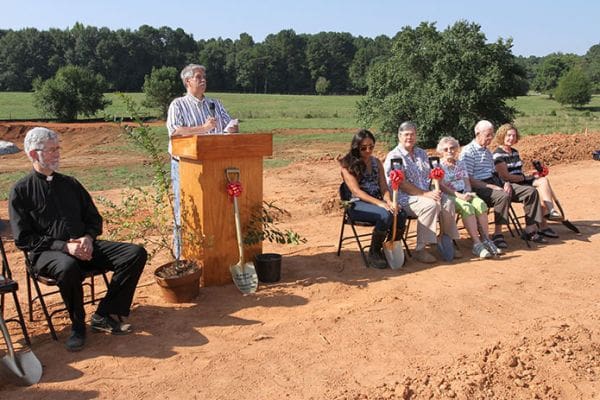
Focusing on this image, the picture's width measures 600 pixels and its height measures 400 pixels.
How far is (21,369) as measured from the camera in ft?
12.3

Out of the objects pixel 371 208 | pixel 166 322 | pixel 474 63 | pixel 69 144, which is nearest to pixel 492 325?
pixel 371 208

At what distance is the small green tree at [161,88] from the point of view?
129 feet

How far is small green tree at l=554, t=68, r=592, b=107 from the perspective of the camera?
52.8m

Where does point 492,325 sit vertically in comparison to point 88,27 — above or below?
below

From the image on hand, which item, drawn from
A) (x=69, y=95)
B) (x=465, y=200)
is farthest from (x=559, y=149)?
(x=69, y=95)

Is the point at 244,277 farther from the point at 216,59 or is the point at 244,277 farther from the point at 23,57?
the point at 216,59

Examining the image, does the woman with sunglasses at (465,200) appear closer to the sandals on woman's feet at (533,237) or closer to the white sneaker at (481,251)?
the white sneaker at (481,251)

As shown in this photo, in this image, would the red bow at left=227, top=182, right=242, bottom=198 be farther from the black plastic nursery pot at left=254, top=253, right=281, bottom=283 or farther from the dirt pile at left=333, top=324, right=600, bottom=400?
the dirt pile at left=333, top=324, right=600, bottom=400

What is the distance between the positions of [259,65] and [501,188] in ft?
310

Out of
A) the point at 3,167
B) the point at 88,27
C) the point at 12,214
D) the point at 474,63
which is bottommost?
the point at 3,167

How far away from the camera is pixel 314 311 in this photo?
4.93 metres

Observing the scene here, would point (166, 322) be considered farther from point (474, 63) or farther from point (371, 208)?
point (474, 63)

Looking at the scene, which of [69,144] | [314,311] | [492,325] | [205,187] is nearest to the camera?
[492,325]

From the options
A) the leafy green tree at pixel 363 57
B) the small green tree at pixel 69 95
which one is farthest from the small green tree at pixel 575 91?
the small green tree at pixel 69 95
